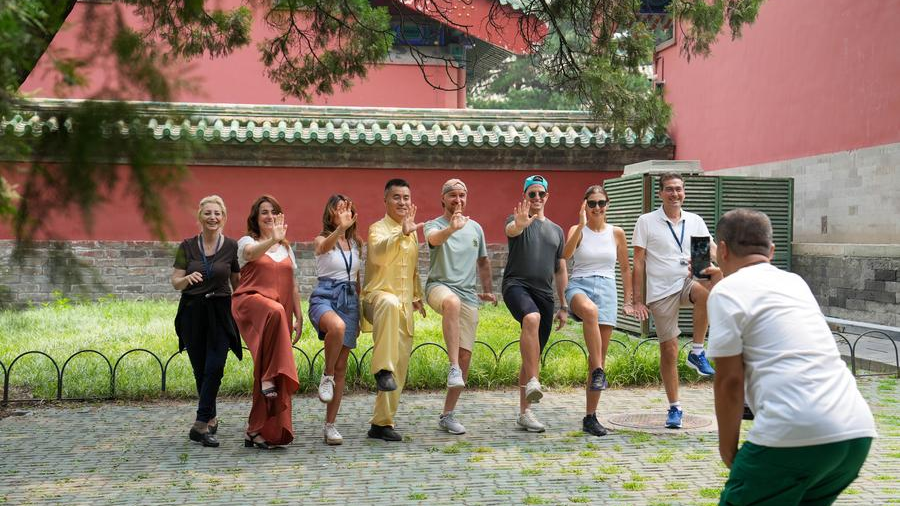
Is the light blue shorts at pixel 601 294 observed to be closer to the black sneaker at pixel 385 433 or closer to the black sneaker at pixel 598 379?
the black sneaker at pixel 598 379

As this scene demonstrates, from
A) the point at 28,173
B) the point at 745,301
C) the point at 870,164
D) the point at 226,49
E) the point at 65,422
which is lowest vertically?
the point at 65,422

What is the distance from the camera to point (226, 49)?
9.38 m

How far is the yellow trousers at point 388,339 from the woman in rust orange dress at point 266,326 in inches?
25.4

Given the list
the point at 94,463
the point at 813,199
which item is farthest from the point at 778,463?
the point at 813,199

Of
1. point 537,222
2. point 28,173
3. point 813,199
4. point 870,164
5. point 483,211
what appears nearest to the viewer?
point 28,173

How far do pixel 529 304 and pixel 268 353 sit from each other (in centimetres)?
207

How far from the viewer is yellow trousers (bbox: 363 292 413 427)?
23.7 feet

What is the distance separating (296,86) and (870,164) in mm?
7630

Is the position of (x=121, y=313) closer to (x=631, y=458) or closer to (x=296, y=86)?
(x=296, y=86)

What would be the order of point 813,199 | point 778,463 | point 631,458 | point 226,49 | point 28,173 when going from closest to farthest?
point 28,173
point 778,463
point 631,458
point 226,49
point 813,199

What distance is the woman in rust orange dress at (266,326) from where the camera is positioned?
7.19 meters

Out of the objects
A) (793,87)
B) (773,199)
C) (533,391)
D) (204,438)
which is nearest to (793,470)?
(533,391)

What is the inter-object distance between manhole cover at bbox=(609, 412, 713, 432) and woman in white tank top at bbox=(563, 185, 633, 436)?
35 cm

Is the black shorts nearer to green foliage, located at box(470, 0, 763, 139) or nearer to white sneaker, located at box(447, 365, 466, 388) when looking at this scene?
white sneaker, located at box(447, 365, 466, 388)
